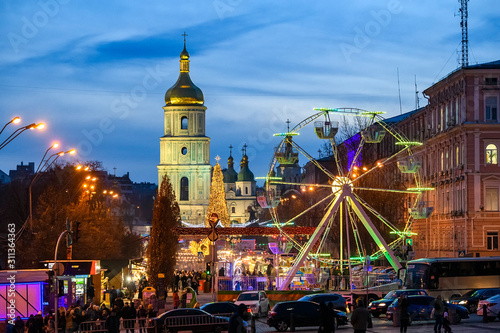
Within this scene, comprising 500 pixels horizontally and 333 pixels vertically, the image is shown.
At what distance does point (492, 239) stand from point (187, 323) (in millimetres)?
38422

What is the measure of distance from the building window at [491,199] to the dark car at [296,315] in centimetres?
3191

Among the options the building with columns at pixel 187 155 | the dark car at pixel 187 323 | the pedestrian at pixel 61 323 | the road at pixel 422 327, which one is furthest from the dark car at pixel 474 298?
the building with columns at pixel 187 155

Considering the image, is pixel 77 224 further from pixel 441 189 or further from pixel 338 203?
pixel 441 189

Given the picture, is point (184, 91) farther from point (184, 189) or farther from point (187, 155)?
point (184, 189)

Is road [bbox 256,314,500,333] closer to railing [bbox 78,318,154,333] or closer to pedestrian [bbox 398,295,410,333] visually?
pedestrian [bbox 398,295,410,333]

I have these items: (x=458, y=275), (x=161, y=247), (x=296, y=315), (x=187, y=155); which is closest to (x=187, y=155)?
(x=187, y=155)

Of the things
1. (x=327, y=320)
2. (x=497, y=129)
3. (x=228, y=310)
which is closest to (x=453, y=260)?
(x=228, y=310)

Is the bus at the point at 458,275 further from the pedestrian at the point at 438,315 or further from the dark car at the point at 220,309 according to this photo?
the pedestrian at the point at 438,315

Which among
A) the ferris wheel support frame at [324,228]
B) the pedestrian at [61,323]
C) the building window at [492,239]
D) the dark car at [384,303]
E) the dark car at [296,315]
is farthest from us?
the building window at [492,239]

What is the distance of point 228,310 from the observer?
37750 millimetres

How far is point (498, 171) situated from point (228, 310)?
35117mm

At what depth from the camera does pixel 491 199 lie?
222ft

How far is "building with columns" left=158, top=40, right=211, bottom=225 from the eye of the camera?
192250 millimetres

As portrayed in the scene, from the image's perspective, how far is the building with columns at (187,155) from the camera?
192 meters
